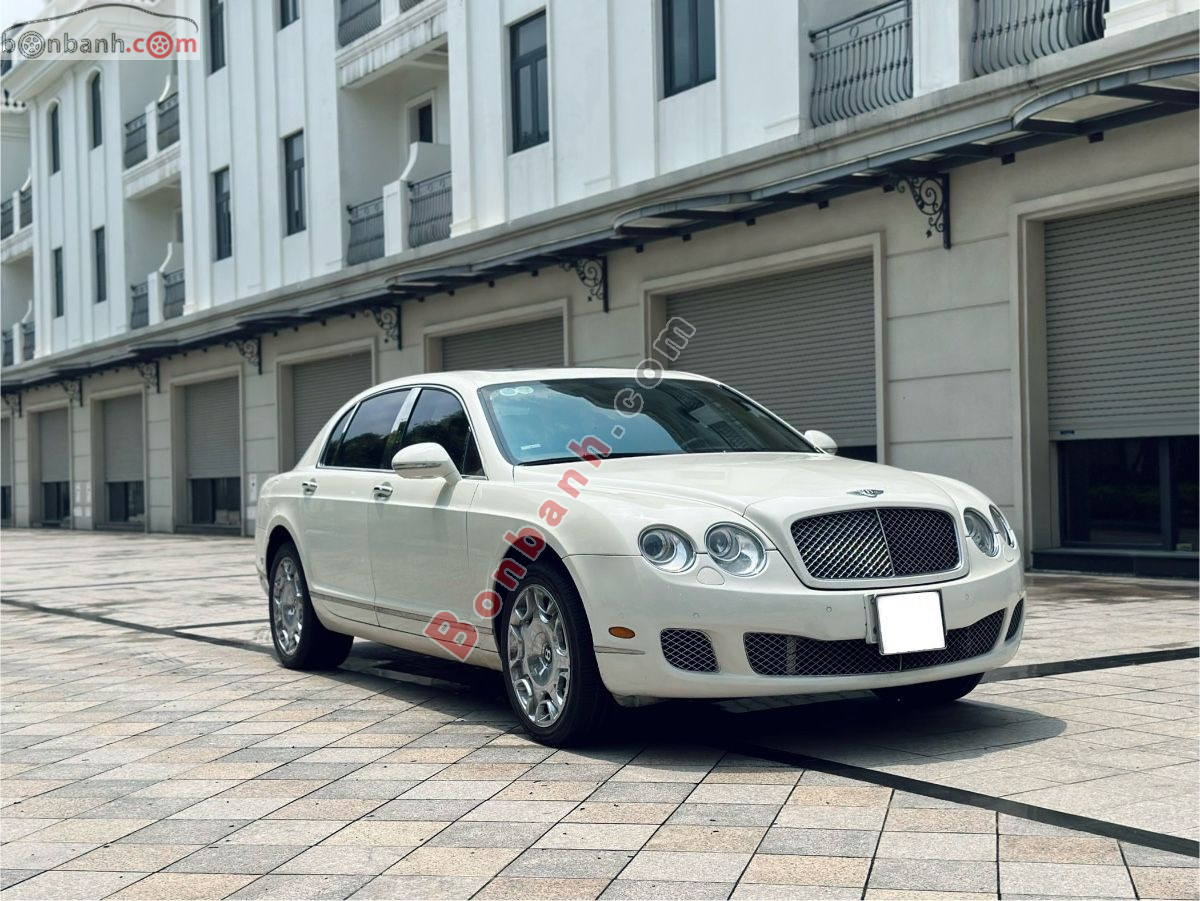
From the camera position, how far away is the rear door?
6.92 metres

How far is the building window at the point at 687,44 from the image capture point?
16.2 m

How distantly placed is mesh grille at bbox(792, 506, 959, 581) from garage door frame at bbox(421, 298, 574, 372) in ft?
42.3

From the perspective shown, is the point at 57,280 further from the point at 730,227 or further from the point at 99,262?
the point at 730,227

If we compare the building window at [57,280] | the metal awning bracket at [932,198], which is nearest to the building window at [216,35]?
the building window at [57,280]

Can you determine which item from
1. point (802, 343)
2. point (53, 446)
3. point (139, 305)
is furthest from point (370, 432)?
point (53, 446)

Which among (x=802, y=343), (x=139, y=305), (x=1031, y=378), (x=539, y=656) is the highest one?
(x=139, y=305)

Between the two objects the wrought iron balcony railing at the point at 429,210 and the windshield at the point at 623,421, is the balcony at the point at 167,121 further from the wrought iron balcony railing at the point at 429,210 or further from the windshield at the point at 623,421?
the windshield at the point at 623,421

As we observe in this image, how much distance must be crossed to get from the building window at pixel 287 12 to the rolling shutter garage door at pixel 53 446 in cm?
1500

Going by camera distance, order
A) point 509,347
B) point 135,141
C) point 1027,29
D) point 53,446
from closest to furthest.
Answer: point 1027,29
point 509,347
point 135,141
point 53,446

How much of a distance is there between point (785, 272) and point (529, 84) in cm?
631

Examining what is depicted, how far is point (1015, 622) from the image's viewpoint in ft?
18.2

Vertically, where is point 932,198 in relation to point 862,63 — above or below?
below

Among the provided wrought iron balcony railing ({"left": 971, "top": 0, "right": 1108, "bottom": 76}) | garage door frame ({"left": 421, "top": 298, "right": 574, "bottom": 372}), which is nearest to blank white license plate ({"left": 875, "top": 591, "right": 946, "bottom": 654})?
wrought iron balcony railing ({"left": 971, "top": 0, "right": 1108, "bottom": 76})

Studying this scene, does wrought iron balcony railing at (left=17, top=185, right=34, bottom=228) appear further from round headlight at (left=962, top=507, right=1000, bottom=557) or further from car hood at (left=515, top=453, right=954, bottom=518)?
→ round headlight at (left=962, top=507, right=1000, bottom=557)
